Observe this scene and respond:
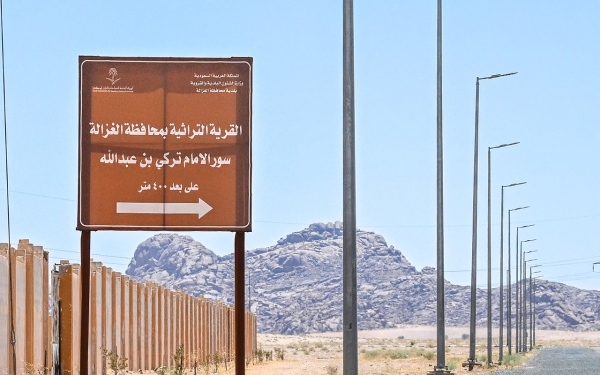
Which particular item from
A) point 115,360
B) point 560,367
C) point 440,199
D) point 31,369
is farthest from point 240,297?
point 560,367

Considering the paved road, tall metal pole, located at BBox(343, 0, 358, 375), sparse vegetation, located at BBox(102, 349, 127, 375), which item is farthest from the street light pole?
tall metal pole, located at BBox(343, 0, 358, 375)

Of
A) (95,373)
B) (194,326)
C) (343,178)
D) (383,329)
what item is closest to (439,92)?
(95,373)

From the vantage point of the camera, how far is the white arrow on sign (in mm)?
16312

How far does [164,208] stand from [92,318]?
1562 cm

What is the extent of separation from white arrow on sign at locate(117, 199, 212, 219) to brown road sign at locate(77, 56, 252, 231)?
0.04 feet

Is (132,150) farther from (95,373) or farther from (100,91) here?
(95,373)

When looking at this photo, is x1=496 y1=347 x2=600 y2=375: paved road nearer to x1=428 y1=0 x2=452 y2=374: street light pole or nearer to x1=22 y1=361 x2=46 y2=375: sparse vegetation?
x1=428 y1=0 x2=452 y2=374: street light pole

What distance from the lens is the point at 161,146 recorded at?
16.5 m

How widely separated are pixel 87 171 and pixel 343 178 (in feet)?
20.6

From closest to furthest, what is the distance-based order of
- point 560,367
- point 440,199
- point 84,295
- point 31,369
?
point 84,295, point 31,369, point 440,199, point 560,367

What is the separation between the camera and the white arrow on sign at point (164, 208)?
53.5 feet

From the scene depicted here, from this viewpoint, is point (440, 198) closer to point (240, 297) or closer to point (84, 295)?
point (84, 295)

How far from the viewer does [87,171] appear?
1653 cm

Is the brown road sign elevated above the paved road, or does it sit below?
above
